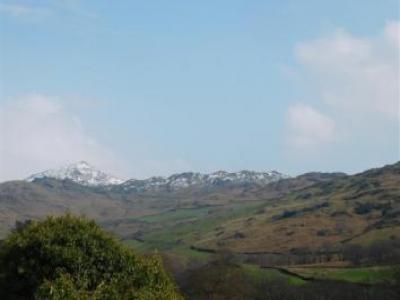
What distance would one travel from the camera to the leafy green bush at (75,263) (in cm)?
2914

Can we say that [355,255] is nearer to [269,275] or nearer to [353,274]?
[269,275]

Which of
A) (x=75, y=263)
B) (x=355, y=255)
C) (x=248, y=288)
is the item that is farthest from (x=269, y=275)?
(x=75, y=263)

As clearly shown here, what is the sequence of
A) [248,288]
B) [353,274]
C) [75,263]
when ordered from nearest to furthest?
[75,263] → [248,288] → [353,274]

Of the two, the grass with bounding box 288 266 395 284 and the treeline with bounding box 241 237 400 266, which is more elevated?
the treeline with bounding box 241 237 400 266

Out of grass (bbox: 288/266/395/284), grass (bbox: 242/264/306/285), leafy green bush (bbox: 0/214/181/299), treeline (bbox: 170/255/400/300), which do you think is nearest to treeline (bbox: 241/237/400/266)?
grass (bbox: 288/266/395/284)

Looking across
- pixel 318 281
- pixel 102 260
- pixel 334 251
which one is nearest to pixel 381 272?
pixel 318 281

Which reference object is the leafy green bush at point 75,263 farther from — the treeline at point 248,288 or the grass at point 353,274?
the grass at point 353,274

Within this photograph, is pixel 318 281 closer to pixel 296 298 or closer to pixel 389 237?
pixel 296 298

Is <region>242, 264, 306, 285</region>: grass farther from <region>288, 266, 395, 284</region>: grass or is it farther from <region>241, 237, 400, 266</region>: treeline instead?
<region>241, 237, 400, 266</region>: treeline

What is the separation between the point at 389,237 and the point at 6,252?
7018 inches

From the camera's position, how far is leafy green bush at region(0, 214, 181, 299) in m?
29.1

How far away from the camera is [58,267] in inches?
1146

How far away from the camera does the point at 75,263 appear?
1160 inches

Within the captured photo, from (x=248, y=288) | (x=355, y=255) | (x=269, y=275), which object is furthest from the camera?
(x=355, y=255)
